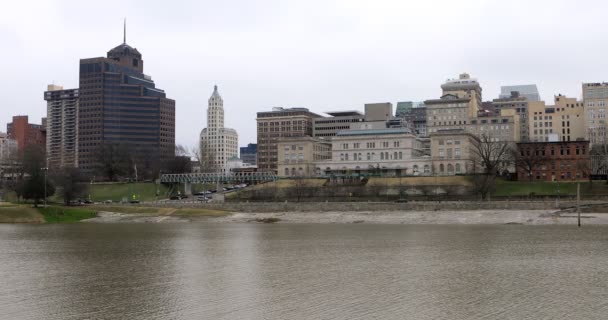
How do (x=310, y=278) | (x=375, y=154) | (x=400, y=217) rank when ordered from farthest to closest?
(x=375, y=154)
(x=400, y=217)
(x=310, y=278)

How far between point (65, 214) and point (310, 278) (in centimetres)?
8300

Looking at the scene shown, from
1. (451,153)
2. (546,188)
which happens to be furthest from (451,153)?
(546,188)

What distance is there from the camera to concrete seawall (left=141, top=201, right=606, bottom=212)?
104 metres

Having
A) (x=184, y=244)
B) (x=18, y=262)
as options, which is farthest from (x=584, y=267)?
(x=18, y=262)

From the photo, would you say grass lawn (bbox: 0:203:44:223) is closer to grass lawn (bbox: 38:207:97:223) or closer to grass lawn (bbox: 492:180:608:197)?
grass lawn (bbox: 38:207:97:223)

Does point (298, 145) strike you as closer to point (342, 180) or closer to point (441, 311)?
point (342, 180)

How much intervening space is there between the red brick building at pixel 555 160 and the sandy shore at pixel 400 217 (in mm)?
44721

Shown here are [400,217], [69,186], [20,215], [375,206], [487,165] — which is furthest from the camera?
[487,165]

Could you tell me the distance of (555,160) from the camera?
141500 mm

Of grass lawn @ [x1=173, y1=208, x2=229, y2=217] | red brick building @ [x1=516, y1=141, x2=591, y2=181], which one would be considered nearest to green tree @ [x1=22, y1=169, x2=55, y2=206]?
grass lawn @ [x1=173, y1=208, x2=229, y2=217]

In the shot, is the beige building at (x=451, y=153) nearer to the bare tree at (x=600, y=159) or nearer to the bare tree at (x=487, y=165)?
the bare tree at (x=487, y=165)

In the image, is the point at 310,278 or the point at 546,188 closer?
the point at 310,278

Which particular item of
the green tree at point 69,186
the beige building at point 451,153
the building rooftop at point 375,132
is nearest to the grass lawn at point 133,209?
the green tree at point 69,186

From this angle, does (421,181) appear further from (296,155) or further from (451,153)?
(296,155)
